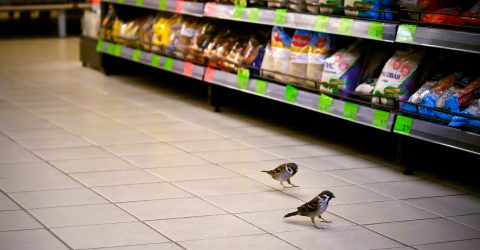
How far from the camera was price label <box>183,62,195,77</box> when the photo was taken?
6080 mm

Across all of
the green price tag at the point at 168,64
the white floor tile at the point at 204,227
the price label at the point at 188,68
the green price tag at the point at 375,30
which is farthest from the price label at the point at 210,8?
the white floor tile at the point at 204,227

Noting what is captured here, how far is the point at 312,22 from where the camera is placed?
477 cm

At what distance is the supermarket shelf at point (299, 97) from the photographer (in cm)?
434

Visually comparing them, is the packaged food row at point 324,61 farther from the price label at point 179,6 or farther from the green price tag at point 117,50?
the green price tag at point 117,50

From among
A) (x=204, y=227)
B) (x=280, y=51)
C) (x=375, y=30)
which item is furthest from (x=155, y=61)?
(x=204, y=227)

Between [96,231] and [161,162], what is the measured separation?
48.1 inches

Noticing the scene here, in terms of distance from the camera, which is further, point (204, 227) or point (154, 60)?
point (154, 60)

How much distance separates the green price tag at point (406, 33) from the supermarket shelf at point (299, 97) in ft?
1.35

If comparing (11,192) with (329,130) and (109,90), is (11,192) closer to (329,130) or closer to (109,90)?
(329,130)

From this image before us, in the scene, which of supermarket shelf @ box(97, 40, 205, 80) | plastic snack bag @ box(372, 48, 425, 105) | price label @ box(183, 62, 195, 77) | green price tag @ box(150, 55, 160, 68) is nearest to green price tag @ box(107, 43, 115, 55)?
supermarket shelf @ box(97, 40, 205, 80)

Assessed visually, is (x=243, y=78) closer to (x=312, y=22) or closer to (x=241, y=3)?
(x=241, y=3)

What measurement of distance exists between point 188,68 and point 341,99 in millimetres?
1777

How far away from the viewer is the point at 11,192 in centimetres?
383

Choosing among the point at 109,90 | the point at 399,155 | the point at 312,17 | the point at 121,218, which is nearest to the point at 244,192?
the point at 121,218
